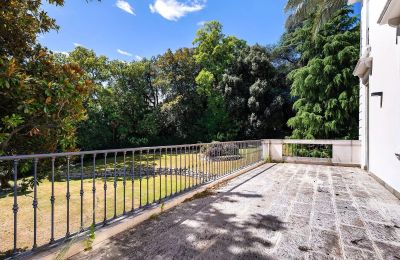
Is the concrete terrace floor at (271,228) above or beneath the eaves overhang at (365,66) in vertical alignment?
beneath

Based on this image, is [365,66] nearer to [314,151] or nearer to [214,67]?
[314,151]

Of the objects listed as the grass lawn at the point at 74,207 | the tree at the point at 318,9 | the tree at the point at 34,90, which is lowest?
the grass lawn at the point at 74,207

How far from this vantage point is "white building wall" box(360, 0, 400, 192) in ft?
15.4

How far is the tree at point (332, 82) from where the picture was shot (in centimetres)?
1191

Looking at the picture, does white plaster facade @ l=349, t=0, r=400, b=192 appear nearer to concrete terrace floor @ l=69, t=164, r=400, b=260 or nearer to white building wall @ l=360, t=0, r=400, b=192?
white building wall @ l=360, t=0, r=400, b=192

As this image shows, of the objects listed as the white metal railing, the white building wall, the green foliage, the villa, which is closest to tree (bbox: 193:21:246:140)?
the white metal railing

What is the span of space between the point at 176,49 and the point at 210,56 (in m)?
3.38

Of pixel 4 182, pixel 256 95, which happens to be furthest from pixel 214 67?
pixel 4 182

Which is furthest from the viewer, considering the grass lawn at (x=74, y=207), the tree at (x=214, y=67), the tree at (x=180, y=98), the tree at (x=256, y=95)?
the tree at (x=180, y=98)

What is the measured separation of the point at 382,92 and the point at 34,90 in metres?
6.83

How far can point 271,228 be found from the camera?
10.3 feet

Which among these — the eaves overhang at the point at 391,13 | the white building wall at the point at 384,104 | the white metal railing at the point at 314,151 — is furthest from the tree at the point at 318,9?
the eaves overhang at the point at 391,13

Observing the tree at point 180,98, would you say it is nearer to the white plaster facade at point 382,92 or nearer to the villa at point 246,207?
the villa at point 246,207

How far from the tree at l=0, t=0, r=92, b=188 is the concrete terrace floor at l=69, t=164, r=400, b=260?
5.19ft
